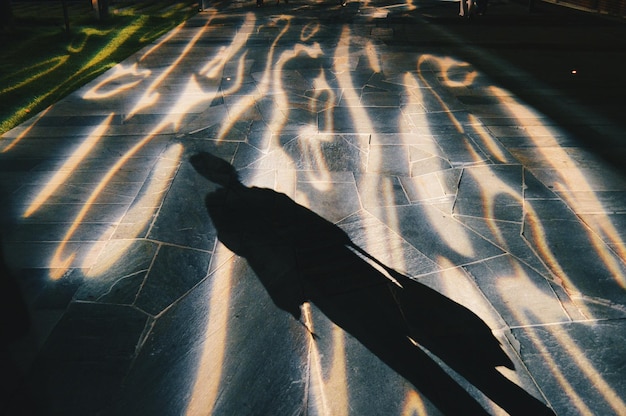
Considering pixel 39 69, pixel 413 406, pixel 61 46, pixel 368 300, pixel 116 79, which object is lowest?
pixel 413 406

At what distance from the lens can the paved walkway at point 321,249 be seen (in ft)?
8.79

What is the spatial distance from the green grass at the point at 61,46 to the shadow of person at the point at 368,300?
4.56 m

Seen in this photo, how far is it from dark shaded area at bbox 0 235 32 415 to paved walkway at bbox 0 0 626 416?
0.07ft

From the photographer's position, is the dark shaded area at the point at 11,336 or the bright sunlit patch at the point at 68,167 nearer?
the dark shaded area at the point at 11,336

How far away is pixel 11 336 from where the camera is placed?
300 cm

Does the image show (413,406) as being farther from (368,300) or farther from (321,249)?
(321,249)

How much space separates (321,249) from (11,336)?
2221mm

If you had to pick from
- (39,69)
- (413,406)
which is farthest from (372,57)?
(413,406)

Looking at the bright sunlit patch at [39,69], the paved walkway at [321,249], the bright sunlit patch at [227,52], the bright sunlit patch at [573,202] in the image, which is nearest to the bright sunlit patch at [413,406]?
the paved walkway at [321,249]

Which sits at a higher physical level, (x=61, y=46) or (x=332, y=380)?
(x=61, y=46)

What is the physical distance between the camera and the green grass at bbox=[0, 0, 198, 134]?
791 centimetres

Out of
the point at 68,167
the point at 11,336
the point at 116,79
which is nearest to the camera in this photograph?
the point at 11,336

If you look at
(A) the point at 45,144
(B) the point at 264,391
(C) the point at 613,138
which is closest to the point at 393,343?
(B) the point at 264,391

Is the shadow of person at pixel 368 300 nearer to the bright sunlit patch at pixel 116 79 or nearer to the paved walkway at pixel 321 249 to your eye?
the paved walkway at pixel 321 249
